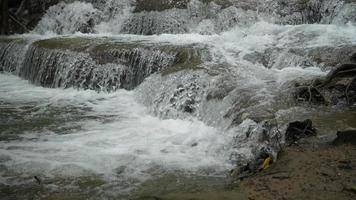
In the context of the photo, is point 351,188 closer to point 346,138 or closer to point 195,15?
point 346,138

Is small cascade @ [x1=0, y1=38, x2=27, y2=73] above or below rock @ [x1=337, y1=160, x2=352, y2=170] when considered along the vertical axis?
above

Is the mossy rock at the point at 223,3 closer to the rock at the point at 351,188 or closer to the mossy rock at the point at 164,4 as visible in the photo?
the mossy rock at the point at 164,4

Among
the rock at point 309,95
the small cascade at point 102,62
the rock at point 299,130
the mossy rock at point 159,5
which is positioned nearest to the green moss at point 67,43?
the small cascade at point 102,62

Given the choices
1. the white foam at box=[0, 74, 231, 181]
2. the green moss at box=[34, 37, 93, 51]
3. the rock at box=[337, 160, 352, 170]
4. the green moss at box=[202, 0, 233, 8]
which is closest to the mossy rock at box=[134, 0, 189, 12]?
the green moss at box=[202, 0, 233, 8]

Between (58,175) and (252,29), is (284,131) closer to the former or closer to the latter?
(58,175)

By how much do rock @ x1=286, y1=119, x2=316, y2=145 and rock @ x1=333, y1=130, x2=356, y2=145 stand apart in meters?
0.40

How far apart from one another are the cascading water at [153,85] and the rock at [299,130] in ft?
0.72

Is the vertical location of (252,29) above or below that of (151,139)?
above

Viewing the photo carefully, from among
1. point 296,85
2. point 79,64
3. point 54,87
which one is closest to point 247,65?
point 296,85

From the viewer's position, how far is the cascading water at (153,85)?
6297mm

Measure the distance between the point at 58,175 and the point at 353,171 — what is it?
3.47 meters

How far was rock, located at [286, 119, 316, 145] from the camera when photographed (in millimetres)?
6047

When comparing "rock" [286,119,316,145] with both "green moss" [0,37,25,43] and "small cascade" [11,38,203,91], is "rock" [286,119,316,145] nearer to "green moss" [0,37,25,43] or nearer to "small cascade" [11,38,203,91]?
"small cascade" [11,38,203,91]

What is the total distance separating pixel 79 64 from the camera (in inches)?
448
